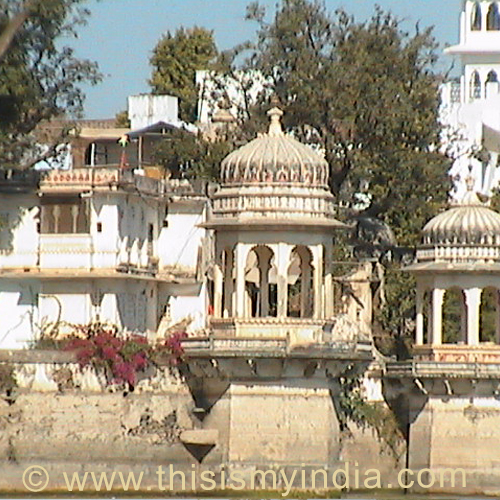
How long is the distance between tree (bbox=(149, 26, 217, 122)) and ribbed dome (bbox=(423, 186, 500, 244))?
33.8 m

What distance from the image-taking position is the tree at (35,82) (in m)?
71.9

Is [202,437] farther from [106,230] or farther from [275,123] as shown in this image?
[106,230]

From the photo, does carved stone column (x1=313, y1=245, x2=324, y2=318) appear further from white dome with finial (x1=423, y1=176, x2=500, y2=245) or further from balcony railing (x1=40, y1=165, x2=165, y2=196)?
balcony railing (x1=40, y1=165, x2=165, y2=196)

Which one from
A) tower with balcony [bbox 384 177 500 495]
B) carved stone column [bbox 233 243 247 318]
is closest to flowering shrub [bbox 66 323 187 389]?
carved stone column [bbox 233 243 247 318]

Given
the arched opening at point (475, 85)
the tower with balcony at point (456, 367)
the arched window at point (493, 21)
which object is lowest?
the tower with balcony at point (456, 367)

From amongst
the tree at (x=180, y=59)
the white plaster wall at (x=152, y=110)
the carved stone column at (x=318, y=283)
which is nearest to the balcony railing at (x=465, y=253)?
the carved stone column at (x=318, y=283)

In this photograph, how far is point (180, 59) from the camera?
109875mm

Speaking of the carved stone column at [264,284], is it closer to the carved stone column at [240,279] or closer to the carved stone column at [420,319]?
the carved stone column at [240,279]

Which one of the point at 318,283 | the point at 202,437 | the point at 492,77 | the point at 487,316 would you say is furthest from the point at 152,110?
the point at 202,437

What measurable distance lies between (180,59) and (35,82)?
36290 mm

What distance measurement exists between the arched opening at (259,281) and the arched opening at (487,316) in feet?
16.7

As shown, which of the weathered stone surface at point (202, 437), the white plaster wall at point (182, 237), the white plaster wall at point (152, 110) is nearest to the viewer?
the weathered stone surface at point (202, 437)

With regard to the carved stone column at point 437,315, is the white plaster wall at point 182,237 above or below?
above

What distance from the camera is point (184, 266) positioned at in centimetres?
7738
